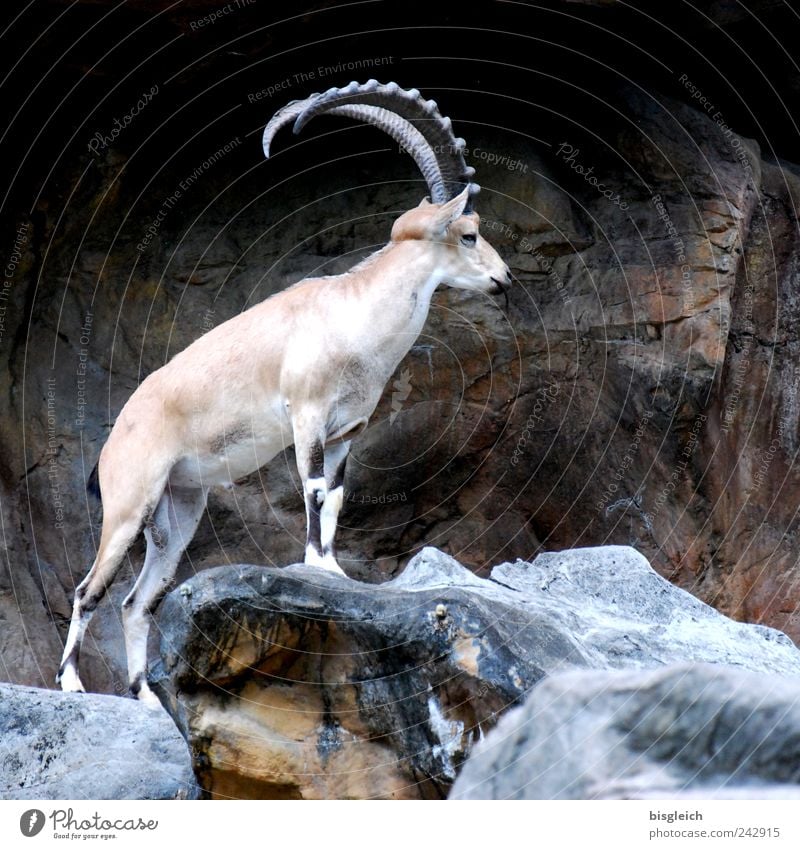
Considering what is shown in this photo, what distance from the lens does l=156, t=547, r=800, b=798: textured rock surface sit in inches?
306

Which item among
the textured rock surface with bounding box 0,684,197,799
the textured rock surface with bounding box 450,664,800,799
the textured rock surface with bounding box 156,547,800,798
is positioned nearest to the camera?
the textured rock surface with bounding box 450,664,800,799

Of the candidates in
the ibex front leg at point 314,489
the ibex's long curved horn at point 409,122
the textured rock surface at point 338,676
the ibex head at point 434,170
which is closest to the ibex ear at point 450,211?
the ibex head at point 434,170

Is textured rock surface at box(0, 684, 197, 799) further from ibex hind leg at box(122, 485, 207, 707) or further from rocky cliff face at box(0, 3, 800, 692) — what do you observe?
rocky cliff face at box(0, 3, 800, 692)

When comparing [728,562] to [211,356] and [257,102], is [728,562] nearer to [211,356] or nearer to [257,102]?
[211,356]

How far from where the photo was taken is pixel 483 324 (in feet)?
43.0

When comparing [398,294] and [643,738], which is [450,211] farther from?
[643,738]

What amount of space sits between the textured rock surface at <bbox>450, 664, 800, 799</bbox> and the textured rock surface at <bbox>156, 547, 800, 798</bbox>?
2.10 metres

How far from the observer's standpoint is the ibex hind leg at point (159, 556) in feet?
34.5

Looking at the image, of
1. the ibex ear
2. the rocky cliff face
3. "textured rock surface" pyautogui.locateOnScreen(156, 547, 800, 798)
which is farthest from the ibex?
the rocky cliff face

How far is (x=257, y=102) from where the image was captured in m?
12.9

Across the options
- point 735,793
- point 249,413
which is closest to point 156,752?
point 249,413

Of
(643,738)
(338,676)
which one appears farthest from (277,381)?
(643,738)

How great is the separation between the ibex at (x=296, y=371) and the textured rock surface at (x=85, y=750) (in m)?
0.81

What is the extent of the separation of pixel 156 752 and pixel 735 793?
15.4 feet
